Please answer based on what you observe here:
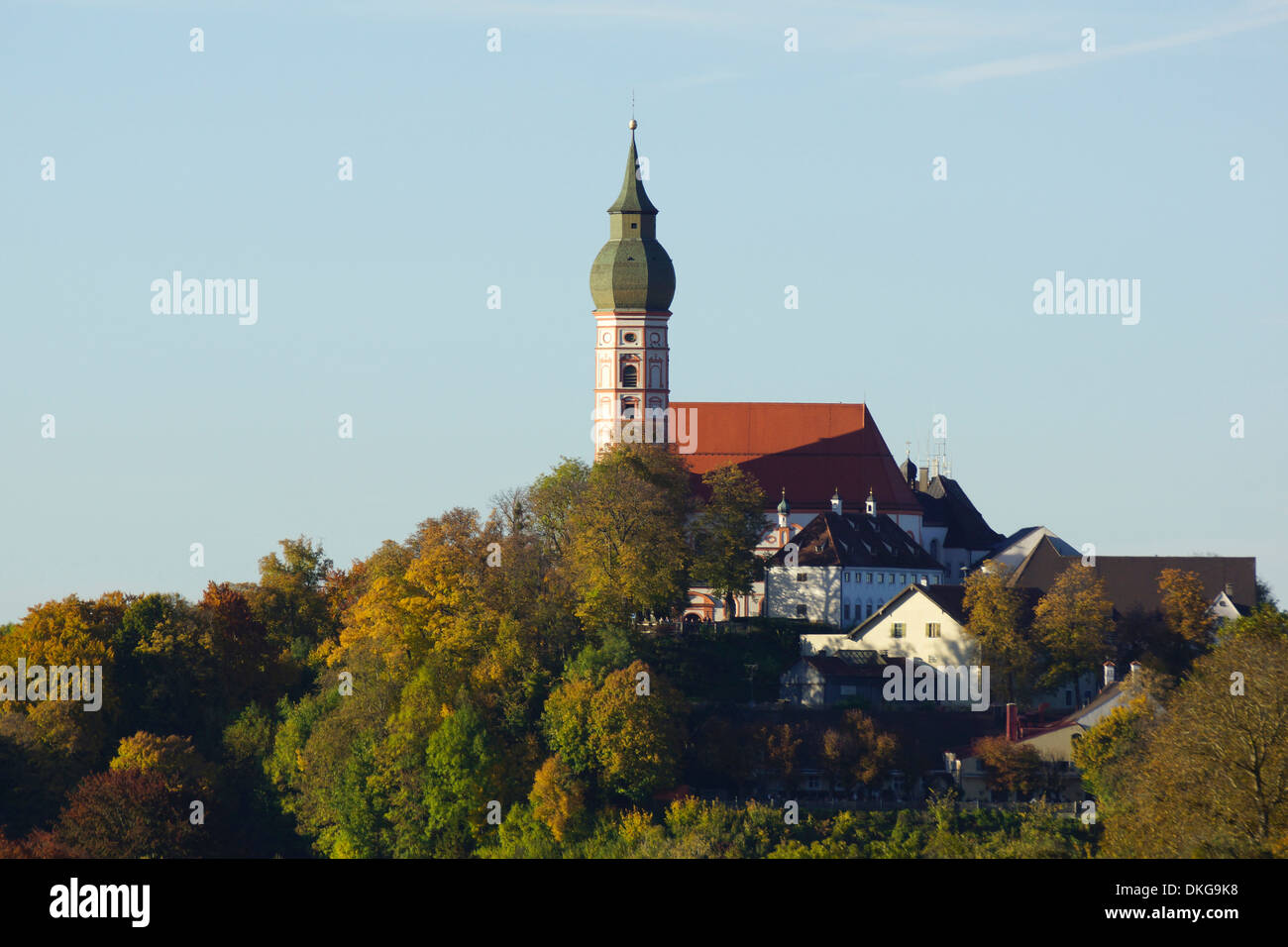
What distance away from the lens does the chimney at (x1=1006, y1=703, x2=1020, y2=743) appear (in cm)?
7644

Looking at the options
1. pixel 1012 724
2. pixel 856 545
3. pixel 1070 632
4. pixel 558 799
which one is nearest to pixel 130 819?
pixel 558 799

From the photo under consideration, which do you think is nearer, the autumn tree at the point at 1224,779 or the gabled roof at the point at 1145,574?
the autumn tree at the point at 1224,779

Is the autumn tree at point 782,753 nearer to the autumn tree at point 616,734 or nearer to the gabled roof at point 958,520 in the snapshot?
the autumn tree at point 616,734

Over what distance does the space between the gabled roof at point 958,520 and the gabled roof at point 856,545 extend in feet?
23.3

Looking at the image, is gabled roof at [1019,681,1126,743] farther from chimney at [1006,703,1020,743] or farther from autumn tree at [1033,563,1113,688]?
autumn tree at [1033,563,1113,688]

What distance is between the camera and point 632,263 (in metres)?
103

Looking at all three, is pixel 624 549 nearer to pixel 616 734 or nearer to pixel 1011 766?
pixel 616 734

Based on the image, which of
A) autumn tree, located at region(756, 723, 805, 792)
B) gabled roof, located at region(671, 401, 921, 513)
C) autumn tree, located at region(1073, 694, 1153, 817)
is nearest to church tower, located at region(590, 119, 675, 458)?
gabled roof, located at region(671, 401, 921, 513)

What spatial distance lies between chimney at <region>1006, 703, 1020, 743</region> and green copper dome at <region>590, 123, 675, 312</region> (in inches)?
1251

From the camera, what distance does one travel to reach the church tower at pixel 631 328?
3971 inches

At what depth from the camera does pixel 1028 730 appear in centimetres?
7712

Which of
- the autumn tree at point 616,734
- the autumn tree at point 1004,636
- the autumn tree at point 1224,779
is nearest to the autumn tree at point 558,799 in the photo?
the autumn tree at point 616,734

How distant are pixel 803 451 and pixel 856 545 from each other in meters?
12.2
